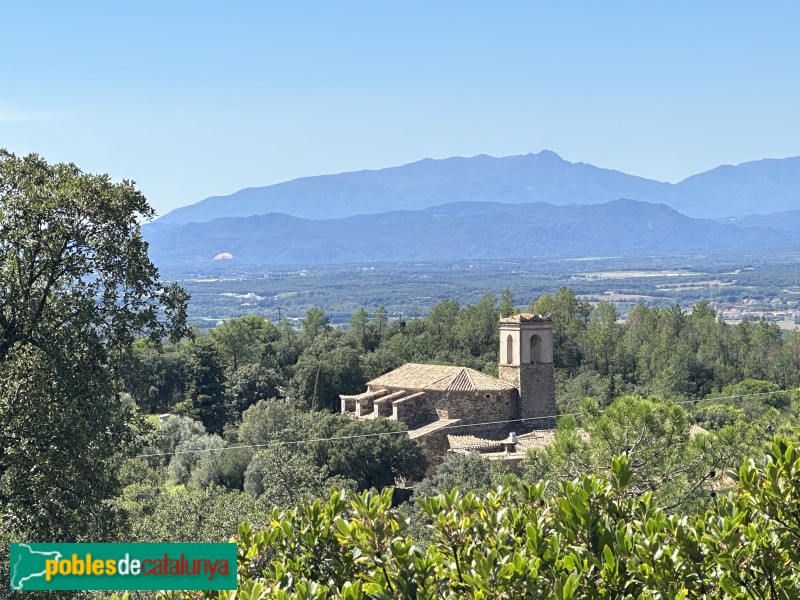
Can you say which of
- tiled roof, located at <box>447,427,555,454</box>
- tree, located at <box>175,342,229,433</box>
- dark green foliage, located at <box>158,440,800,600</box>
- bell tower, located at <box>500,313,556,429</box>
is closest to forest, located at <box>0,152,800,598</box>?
dark green foliage, located at <box>158,440,800,600</box>

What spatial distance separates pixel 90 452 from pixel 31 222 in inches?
86.8

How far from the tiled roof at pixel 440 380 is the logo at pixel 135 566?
27996 mm

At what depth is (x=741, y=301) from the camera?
19212cm

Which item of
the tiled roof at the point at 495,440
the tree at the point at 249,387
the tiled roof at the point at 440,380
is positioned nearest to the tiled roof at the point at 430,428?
the tiled roof at the point at 495,440

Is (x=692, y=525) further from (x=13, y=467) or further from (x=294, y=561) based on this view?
(x=13, y=467)

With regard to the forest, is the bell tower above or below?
below

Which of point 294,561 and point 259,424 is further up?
point 294,561

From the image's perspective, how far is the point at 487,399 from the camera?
34.3m

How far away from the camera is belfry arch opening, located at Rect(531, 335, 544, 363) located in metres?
35.6

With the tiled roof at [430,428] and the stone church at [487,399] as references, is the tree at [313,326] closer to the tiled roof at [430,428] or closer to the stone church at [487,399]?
the stone church at [487,399]

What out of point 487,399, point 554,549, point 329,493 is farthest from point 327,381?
point 554,549

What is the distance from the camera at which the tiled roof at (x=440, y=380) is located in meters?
34.4

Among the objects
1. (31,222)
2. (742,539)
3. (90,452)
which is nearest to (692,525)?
(742,539)

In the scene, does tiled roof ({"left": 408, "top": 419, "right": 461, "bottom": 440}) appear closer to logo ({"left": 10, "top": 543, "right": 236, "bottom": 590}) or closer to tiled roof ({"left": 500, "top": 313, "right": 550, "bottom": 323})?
tiled roof ({"left": 500, "top": 313, "right": 550, "bottom": 323})
